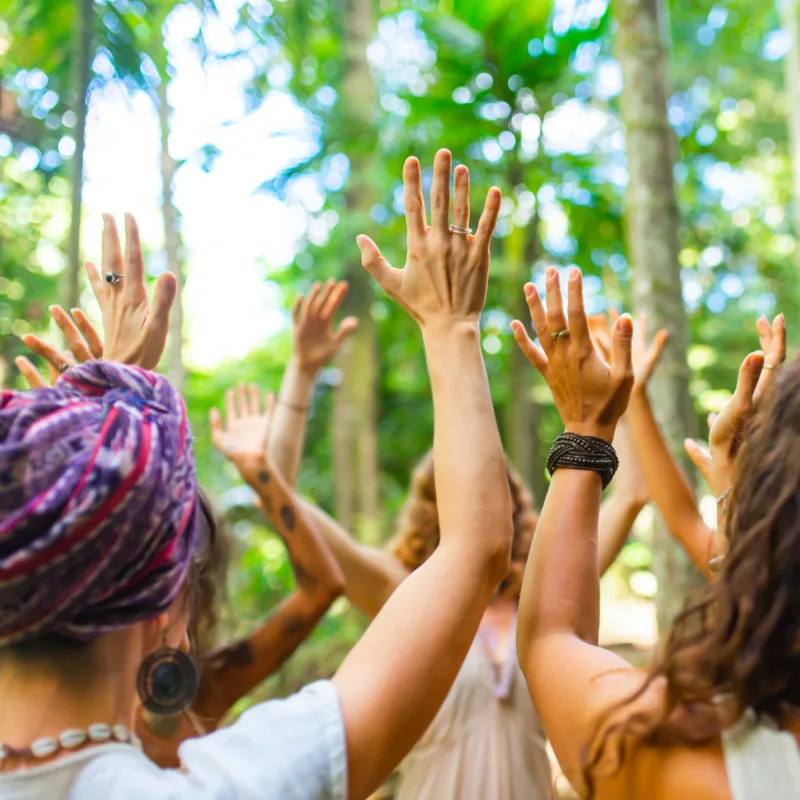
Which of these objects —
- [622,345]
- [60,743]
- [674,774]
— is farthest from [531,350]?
[60,743]

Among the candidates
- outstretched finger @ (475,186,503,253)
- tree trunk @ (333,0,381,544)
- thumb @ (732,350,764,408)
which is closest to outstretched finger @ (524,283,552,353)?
outstretched finger @ (475,186,503,253)

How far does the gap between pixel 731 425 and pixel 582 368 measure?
0.49 metres

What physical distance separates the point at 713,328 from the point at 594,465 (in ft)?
29.6

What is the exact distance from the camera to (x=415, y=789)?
2.14 meters

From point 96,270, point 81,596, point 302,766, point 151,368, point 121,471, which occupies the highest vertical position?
point 96,270

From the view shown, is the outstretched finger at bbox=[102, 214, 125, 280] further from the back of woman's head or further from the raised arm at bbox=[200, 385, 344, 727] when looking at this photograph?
the back of woman's head

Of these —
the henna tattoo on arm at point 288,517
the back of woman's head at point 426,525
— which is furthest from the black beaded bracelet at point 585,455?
the back of woman's head at point 426,525

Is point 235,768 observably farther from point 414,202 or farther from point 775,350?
point 775,350

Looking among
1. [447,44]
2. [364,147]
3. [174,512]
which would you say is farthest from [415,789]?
[364,147]

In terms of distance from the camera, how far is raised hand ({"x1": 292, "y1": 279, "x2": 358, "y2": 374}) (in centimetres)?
243

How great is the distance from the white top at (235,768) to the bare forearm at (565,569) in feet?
1.33

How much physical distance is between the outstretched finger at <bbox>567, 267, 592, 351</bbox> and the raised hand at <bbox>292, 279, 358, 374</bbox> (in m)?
1.13

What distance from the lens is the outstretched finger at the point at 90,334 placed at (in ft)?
6.37

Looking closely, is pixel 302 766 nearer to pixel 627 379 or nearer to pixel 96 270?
pixel 627 379
